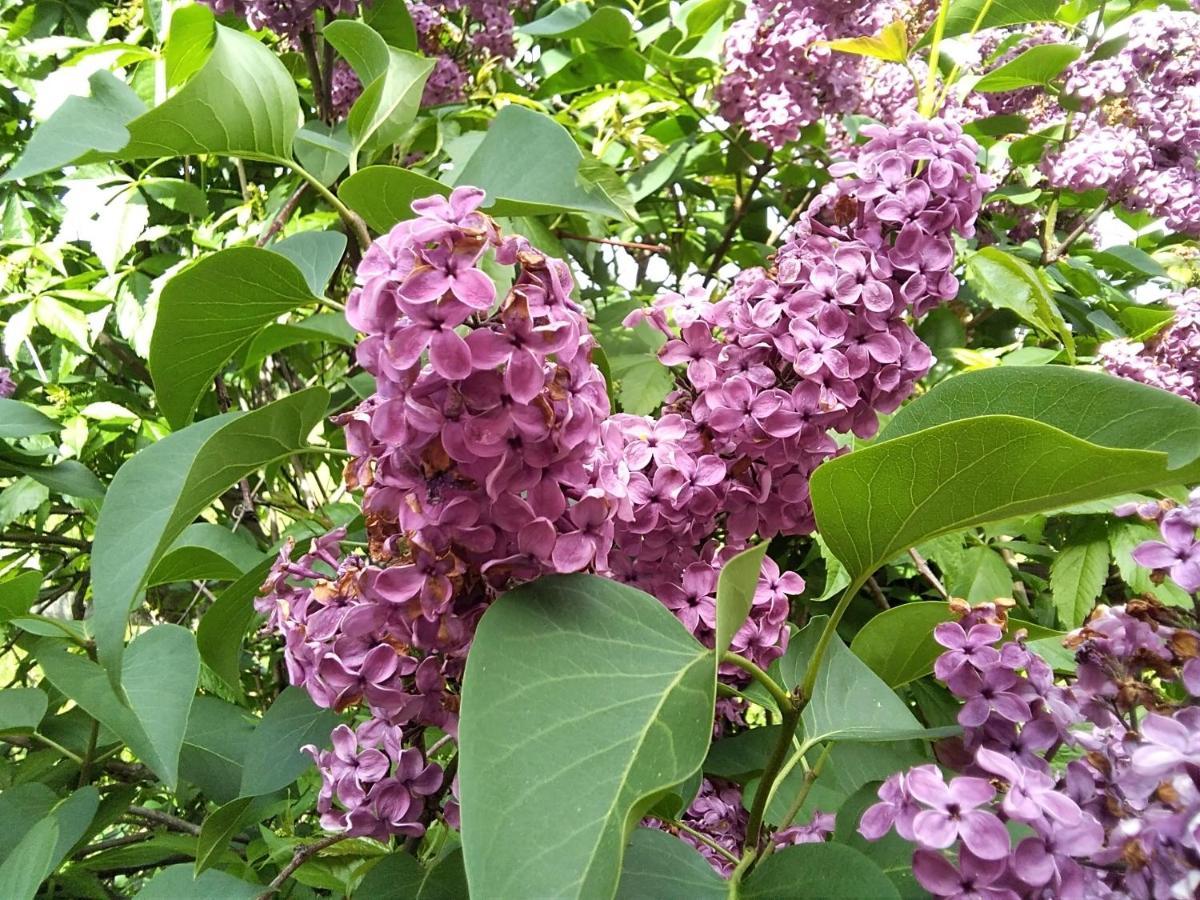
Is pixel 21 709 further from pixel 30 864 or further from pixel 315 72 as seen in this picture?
pixel 315 72

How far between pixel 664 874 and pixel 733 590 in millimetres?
173

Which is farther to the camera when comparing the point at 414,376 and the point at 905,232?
the point at 905,232

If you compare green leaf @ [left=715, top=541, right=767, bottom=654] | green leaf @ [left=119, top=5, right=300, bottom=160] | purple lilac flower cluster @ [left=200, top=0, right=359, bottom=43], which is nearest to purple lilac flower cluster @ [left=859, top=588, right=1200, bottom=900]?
green leaf @ [left=715, top=541, right=767, bottom=654]

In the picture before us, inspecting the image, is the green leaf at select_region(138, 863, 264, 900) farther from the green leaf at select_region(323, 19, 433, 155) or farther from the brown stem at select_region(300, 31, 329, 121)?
the brown stem at select_region(300, 31, 329, 121)

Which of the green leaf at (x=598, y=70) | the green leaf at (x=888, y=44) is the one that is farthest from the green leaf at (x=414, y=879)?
the green leaf at (x=598, y=70)

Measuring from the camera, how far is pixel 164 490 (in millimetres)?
510

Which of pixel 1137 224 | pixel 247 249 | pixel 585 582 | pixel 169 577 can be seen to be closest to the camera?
pixel 585 582

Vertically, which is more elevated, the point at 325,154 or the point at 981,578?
the point at 325,154

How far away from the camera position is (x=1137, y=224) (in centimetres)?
151

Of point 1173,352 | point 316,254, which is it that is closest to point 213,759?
point 316,254

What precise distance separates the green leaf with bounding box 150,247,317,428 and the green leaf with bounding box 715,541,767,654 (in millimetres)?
383

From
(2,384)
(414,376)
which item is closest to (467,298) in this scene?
(414,376)

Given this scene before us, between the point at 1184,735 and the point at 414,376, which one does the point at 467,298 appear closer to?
the point at 414,376

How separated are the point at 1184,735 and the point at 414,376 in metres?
0.36
